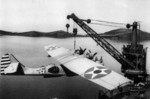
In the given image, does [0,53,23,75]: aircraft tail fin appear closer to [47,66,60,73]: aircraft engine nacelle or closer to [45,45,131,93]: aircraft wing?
[47,66,60,73]: aircraft engine nacelle

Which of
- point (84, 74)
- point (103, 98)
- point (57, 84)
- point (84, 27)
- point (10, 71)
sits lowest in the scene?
point (57, 84)

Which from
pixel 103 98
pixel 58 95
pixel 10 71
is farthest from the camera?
pixel 58 95

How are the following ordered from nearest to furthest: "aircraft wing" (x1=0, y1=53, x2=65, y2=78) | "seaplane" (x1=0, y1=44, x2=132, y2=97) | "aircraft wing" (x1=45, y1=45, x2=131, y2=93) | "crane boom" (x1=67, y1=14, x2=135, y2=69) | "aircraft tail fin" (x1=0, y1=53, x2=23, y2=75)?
"aircraft wing" (x1=45, y1=45, x2=131, y2=93)
"seaplane" (x1=0, y1=44, x2=132, y2=97)
"aircraft tail fin" (x1=0, y1=53, x2=23, y2=75)
"aircraft wing" (x1=0, y1=53, x2=65, y2=78)
"crane boom" (x1=67, y1=14, x2=135, y2=69)

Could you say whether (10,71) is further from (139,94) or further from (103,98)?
(139,94)

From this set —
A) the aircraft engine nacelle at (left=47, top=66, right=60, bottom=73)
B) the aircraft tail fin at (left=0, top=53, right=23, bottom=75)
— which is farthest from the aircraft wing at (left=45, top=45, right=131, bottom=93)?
the aircraft tail fin at (left=0, top=53, right=23, bottom=75)

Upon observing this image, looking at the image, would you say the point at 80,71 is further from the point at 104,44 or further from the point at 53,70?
the point at 104,44

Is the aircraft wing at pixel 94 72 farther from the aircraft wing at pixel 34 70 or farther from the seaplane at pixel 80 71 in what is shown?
the aircraft wing at pixel 34 70

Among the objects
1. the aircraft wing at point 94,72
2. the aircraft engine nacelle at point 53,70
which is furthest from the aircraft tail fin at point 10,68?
the aircraft wing at point 94,72

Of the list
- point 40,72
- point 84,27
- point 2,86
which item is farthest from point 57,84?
point 84,27
